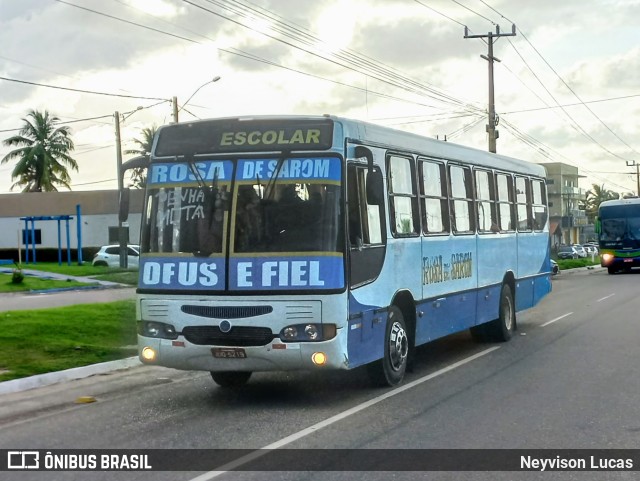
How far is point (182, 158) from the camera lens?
9977 millimetres

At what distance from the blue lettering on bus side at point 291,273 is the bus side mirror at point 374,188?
3.08 feet

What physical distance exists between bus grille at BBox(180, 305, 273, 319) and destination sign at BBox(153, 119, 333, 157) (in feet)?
5.41

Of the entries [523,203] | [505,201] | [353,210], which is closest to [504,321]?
[505,201]

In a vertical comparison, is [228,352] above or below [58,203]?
below

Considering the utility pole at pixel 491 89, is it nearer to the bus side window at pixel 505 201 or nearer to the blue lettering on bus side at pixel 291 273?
the bus side window at pixel 505 201

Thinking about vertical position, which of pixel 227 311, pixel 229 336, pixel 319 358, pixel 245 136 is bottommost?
pixel 319 358

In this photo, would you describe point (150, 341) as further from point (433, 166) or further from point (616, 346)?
point (616, 346)

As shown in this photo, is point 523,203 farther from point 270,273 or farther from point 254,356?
point 254,356

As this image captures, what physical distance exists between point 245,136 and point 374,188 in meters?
1.49

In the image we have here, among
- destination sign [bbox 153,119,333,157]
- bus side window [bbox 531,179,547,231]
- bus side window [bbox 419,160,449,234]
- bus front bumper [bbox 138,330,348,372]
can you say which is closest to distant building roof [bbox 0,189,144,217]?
bus side window [bbox 531,179,547,231]

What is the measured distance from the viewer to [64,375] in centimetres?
1230

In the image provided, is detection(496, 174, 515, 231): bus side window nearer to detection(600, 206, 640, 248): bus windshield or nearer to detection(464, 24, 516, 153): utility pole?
detection(464, 24, 516, 153): utility pole

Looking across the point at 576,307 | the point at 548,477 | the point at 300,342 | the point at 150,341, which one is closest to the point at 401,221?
the point at 300,342

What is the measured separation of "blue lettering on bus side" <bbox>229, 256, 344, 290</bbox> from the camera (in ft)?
30.6
